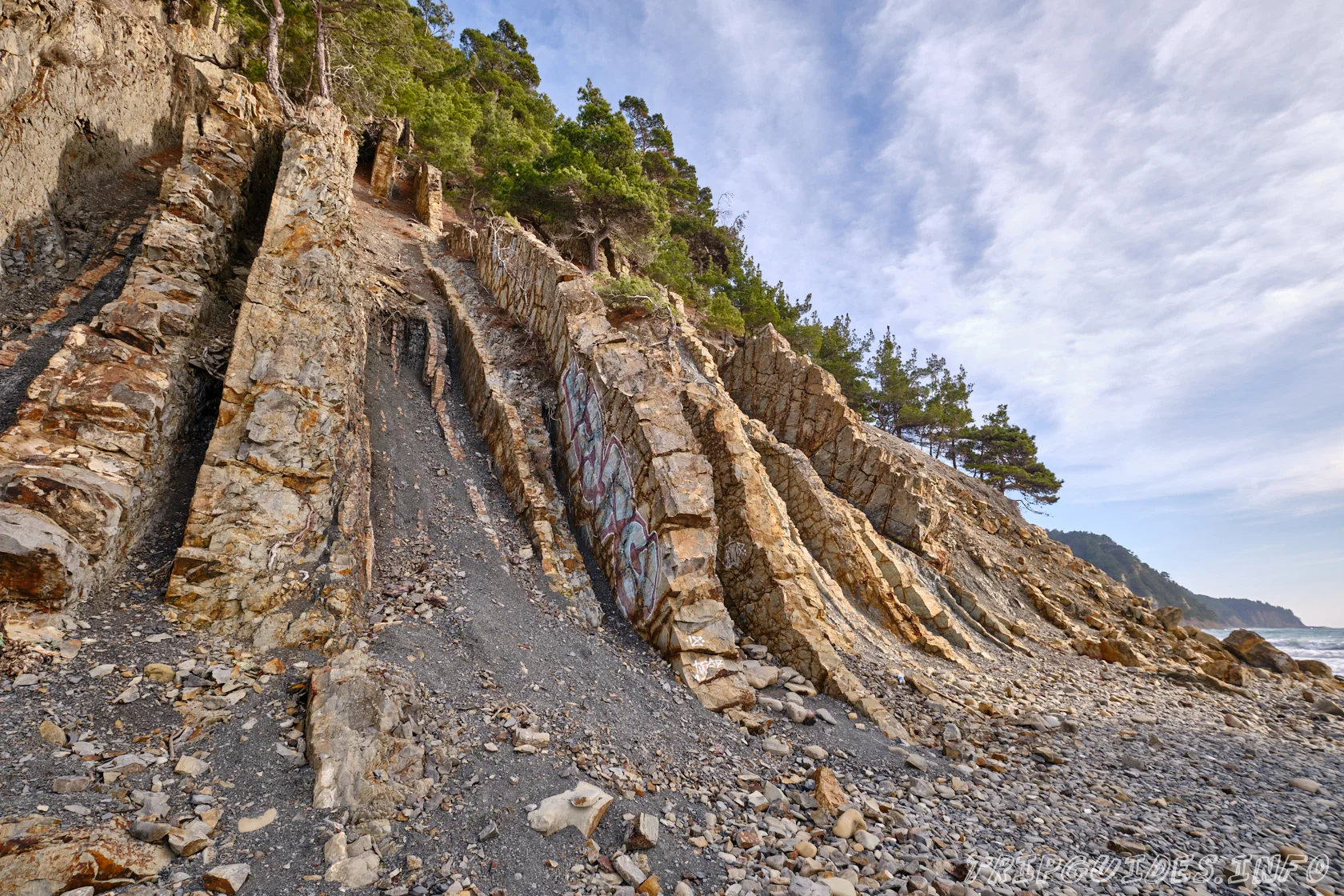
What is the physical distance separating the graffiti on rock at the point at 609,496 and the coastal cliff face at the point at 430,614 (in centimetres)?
7

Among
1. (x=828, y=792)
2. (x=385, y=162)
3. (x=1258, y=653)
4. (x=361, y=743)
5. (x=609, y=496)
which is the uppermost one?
(x=385, y=162)

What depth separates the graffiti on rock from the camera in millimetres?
8523

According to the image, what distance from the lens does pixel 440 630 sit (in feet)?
21.4

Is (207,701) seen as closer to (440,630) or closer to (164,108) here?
(440,630)

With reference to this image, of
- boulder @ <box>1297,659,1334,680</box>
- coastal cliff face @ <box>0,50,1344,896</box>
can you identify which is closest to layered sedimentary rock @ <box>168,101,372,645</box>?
coastal cliff face @ <box>0,50,1344,896</box>

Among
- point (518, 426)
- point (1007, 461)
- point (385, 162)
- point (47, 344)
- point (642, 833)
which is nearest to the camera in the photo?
point (642, 833)

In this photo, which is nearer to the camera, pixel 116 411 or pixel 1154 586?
pixel 116 411

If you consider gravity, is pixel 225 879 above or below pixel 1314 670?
below

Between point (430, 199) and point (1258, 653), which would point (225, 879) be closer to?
point (430, 199)

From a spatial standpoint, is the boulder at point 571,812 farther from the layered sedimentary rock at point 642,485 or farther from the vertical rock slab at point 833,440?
the vertical rock slab at point 833,440

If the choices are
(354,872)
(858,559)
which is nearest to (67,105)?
(354,872)

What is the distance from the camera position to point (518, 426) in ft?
34.1

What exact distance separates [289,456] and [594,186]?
16.9 metres

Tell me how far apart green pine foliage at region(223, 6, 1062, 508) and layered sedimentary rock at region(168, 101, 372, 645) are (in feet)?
21.7
